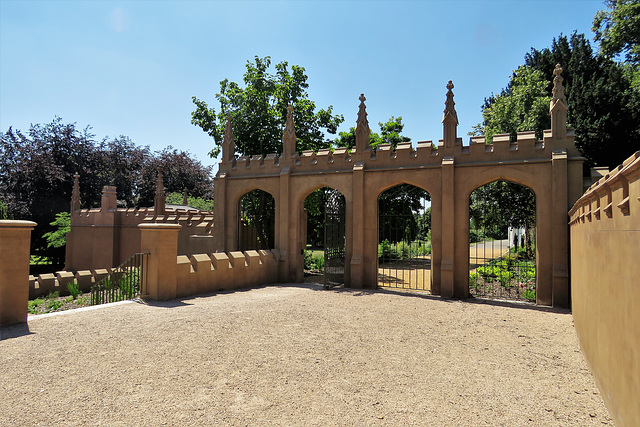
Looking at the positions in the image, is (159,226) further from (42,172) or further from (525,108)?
(42,172)

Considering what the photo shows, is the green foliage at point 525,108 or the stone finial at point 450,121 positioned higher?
the green foliage at point 525,108

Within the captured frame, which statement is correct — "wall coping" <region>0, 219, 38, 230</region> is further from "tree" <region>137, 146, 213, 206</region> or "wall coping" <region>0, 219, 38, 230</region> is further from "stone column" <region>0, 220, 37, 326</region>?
"tree" <region>137, 146, 213, 206</region>

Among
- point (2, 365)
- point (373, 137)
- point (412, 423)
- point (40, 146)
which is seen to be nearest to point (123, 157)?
point (40, 146)

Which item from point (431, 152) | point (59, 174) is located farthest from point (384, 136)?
point (59, 174)

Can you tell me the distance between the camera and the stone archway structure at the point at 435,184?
9.52 meters

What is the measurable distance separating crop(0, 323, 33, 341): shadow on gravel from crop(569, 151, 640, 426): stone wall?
7.56 m

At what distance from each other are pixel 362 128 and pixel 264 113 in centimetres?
643

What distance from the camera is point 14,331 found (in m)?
5.96

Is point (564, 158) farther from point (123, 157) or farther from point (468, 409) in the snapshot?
point (123, 157)

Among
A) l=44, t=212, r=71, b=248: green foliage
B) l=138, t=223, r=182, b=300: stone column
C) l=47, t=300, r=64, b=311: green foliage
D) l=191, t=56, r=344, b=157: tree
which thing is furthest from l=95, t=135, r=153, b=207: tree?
l=138, t=223, r=182, b=300: stone column

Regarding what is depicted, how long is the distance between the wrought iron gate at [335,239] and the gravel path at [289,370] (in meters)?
4.53

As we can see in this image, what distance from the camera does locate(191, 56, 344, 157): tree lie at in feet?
56.7

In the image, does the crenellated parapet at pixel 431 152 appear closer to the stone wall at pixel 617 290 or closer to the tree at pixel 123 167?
the stone wall at pixel 617 290

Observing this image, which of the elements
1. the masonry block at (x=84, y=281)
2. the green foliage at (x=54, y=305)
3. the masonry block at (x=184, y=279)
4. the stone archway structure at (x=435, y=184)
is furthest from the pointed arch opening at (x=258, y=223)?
the green foliage at (x=54, y=305)
